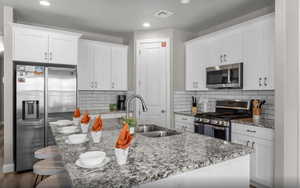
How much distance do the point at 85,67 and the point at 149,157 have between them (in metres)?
3.27

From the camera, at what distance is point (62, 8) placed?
305cm

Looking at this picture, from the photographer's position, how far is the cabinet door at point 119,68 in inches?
173

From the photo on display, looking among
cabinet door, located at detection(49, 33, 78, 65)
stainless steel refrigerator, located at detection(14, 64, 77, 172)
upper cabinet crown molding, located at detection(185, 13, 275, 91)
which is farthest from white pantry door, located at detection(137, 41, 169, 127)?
stainless steel refrigerator, located at detection(14, 64, 77, 172)

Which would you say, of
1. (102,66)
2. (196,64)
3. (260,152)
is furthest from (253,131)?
(102,66)

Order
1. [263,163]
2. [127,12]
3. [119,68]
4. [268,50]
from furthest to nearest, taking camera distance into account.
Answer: [119,68], [127,12], [268,50], [263,163]

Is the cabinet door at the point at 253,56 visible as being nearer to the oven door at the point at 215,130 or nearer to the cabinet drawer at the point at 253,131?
the cabinet drawer at the point at 253,131

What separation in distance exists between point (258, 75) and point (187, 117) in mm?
1420

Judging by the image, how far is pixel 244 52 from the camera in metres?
3.01

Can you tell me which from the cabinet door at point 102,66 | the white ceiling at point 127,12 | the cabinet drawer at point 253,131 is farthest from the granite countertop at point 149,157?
the cabinet door at point 102,66

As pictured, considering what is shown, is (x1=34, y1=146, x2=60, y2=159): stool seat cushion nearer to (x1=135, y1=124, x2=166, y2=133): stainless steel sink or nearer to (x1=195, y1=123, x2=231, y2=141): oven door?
(x1=135, y1=124, x2=166, y2=133): stainless steel sink

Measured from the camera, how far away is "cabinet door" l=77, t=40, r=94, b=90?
3994 mm

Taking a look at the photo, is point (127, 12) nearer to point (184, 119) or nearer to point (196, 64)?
point (196, 64)

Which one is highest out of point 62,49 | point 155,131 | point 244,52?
point 62,49

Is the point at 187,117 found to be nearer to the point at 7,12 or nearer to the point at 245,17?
the point at 245,17
